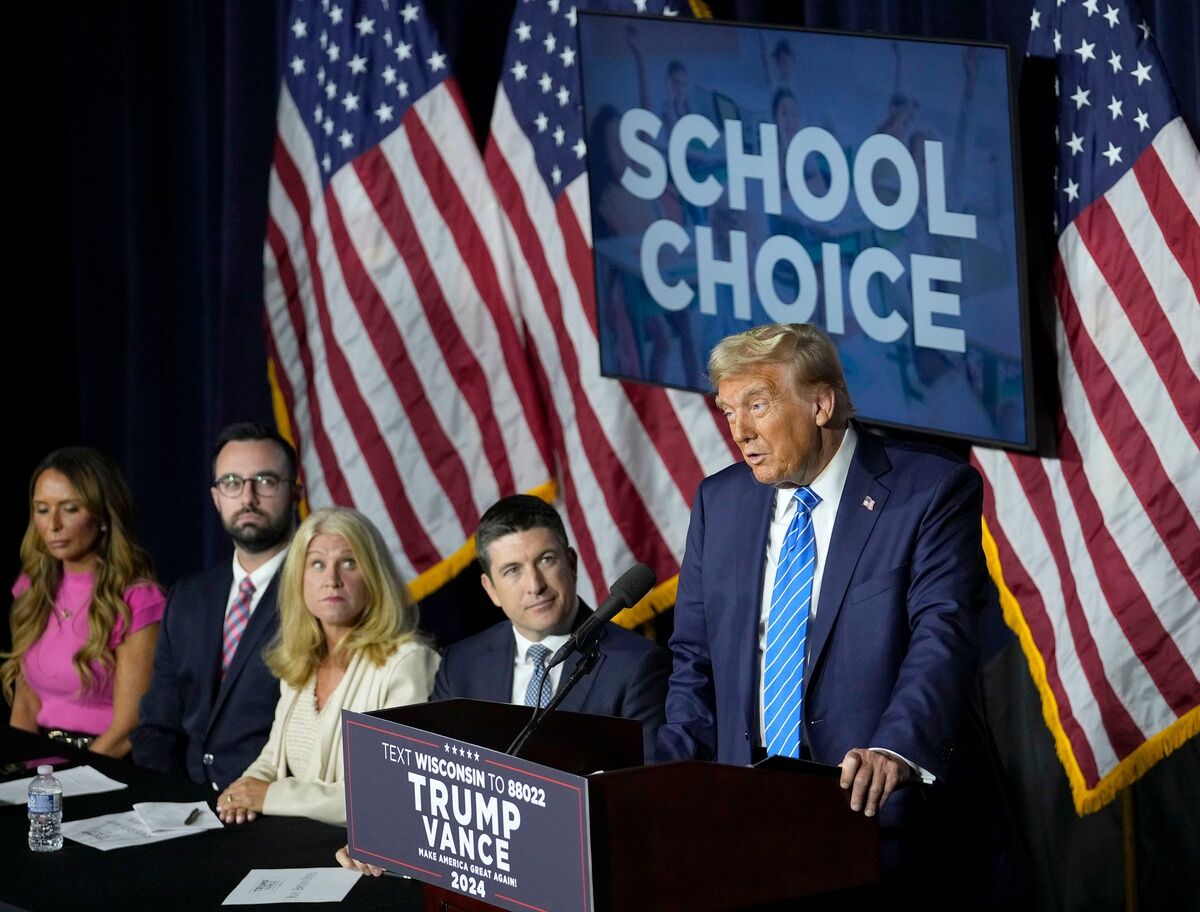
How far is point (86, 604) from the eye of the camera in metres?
4.82

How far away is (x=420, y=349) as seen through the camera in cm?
528

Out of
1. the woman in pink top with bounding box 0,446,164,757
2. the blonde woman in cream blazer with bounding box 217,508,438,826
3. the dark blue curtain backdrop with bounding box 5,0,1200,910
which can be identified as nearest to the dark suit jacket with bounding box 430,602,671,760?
the blonde woman in cream blazer with bounding box 217,508,438,826

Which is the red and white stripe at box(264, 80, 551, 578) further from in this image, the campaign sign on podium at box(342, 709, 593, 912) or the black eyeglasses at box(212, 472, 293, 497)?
the campaign sign on podium at box(342, 709, 593, 912)

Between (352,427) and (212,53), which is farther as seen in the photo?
(212,53)

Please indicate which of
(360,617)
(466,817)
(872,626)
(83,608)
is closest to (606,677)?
(360,617)

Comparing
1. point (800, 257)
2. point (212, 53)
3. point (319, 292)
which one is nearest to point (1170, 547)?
point (800, 257)

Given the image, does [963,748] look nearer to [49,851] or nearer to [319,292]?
[49,851]

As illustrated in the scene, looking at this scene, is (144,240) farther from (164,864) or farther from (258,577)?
(164,864)

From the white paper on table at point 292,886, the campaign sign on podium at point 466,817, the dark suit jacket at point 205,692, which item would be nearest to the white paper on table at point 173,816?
the white paper on table at point 292,886

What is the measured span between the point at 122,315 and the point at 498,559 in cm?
382

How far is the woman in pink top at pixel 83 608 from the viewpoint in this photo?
15.5ft

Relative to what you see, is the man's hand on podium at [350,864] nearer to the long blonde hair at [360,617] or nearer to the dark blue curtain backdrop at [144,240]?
the long blonde hair at [360,617]

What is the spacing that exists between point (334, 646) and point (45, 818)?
2.78 ft

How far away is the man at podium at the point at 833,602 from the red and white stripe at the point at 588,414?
186 centimetres
